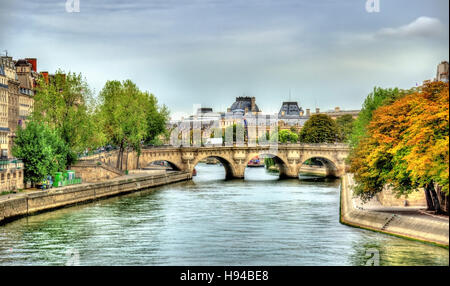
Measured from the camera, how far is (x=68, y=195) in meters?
74.1

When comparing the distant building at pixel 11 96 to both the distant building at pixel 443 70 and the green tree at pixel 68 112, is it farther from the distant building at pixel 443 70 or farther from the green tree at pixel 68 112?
the distant building at pixel 443 70

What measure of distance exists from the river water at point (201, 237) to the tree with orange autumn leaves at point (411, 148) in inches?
165

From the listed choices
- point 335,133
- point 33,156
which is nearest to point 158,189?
point 33,156

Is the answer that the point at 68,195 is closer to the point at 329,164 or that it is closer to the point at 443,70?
the point at 443,70

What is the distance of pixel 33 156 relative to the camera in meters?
75.2

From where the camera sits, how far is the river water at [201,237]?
4472 centimetres

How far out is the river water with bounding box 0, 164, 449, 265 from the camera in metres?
44.7

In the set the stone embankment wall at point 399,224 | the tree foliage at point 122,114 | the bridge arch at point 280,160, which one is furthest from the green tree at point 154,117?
the stone embankment wall at point 399,224

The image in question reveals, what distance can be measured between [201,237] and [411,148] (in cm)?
1633

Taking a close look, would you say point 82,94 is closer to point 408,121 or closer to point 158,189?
point 158,189

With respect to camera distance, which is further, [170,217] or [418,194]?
[170,217]

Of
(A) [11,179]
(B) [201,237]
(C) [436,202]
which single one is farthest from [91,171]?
(C) [436,202]

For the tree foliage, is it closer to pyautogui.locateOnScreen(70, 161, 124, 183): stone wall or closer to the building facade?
pyautogui.locateOnScreen(70, 161, 124, 183): stone wall
